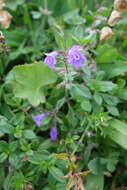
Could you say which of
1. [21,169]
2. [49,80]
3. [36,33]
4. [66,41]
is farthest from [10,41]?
[21,169]

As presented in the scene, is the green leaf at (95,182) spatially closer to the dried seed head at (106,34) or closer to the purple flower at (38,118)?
the purple flower at (38,118)

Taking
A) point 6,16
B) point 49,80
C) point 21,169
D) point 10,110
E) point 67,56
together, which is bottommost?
point 21,169

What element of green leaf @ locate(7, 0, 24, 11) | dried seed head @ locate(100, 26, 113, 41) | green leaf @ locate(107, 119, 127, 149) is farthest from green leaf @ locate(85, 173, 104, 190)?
green leaf @ locate(7, 0, 24, 11)

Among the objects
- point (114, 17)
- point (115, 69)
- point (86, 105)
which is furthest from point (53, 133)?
point (114, 17)

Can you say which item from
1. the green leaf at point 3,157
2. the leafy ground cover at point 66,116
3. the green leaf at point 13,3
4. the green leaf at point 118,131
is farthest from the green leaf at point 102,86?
the green leaf at point 13,3

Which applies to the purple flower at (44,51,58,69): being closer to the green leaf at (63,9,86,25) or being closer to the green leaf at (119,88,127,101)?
the green leaf at (119,88,127,101)

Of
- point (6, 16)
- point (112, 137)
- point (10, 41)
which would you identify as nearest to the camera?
point (112, 137)

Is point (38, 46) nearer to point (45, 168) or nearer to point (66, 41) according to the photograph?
point (66, 41)
